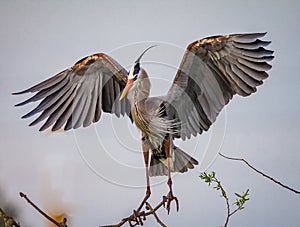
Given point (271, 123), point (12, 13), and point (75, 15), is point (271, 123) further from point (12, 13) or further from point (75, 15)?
point (12, 13)

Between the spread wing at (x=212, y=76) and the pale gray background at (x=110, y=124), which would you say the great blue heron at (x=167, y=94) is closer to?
the spread wing at (x=212, y=76)

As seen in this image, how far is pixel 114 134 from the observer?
0.87 meters

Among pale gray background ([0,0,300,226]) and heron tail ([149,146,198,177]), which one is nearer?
heron tail ([149,146,198,177])

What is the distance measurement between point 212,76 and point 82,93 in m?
0.27

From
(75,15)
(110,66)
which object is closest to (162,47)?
(110,66)

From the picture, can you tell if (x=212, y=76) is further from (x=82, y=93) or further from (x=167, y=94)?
(x=82, y=93)

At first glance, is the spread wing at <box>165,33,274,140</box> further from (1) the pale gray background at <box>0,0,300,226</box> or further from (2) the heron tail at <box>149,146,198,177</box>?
(1) the pale gray background at <box>0,0,300,226</box>

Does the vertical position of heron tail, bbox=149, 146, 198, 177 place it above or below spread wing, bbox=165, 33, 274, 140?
below

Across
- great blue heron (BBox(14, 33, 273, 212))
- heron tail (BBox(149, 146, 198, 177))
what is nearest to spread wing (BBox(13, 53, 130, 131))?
great blue heron (BBox(14, 33, 273, 212))

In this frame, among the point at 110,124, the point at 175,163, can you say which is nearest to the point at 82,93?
the point at 110,124

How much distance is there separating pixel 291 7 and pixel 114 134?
56cm

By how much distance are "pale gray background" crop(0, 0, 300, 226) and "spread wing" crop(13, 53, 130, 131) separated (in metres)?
0.10

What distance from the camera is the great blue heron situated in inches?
29.2

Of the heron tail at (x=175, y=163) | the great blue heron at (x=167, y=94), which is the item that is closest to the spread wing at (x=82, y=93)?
the great blue heron at (x=167, y=94)
